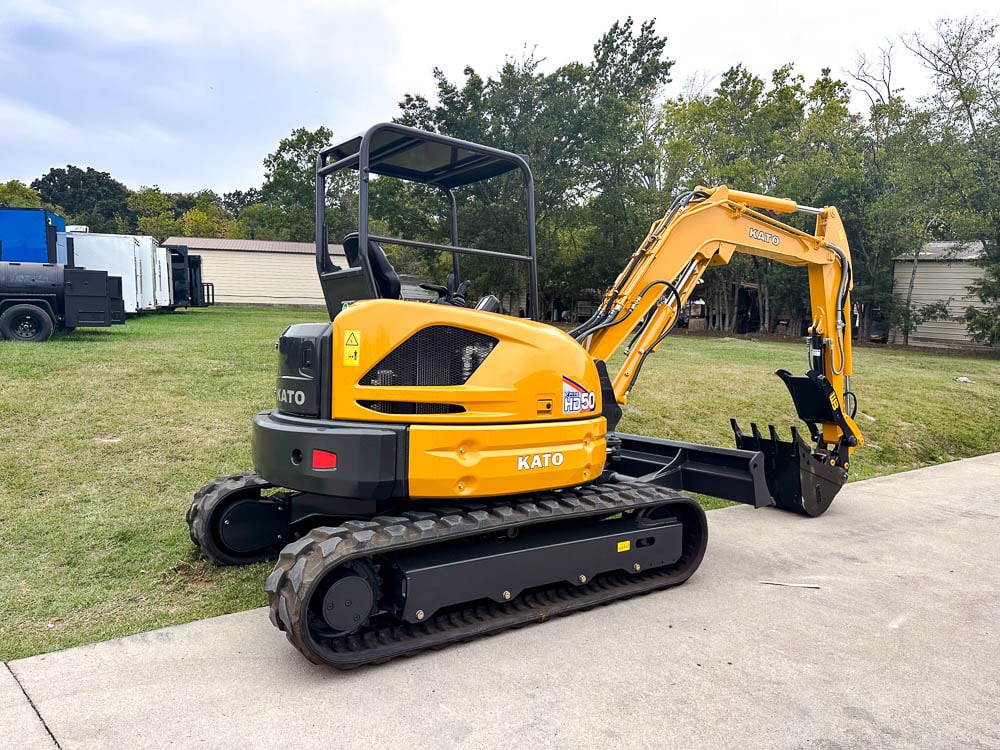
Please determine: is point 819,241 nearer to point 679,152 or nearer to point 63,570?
point 63,570

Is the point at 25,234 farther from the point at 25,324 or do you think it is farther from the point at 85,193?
the point at 85,193

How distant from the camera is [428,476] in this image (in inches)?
160

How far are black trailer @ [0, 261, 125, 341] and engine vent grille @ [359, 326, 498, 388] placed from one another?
12.9 m

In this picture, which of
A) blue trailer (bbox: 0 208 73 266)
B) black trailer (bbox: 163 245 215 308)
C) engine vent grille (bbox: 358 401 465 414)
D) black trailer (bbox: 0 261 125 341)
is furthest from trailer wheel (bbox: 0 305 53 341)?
black trailer (bbox: 163 245 215 308)

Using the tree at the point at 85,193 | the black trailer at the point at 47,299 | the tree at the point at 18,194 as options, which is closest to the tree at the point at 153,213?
the tree at the point at 85,193

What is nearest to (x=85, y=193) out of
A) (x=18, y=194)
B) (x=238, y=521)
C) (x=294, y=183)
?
(x=18, y=194)

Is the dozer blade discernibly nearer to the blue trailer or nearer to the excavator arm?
the excavator arm

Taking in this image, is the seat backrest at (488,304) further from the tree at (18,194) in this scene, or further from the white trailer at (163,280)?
the tree at (18,194)

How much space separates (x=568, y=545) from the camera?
4.45 meters

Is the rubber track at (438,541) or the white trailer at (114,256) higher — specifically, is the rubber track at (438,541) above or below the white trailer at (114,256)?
below

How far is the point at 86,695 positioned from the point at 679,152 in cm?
3139

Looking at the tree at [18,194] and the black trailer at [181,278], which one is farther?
the tree at [18,194]

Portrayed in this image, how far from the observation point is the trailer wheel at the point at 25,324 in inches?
554

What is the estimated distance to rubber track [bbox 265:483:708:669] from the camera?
361 cm
